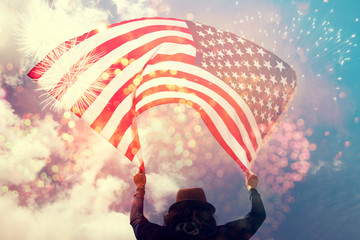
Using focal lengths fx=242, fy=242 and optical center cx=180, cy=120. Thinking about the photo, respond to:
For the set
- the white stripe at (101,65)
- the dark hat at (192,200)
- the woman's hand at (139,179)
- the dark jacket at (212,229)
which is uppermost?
the white stripe at (101,65)

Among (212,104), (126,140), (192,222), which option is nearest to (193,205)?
(192,222)

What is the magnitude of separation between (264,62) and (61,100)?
163 inches

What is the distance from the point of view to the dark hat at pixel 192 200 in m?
2.68

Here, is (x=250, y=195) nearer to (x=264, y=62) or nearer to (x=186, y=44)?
(x=264, y=62)

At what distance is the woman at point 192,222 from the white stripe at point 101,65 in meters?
2.36

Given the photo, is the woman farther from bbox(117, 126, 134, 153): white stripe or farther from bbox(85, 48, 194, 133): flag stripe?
bbox(85, 48, 194, 133): flag stripe

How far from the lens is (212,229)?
2.47 m

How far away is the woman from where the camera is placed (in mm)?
2411

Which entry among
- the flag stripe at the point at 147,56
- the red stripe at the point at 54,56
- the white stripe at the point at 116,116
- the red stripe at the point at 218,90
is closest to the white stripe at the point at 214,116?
the red stripe at the point at 218,90

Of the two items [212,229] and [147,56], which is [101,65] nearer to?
[147,56]

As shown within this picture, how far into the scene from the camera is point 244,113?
5227 millimetres

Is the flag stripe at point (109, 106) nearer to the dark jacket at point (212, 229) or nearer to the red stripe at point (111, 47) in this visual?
the red stripe at point (111, 47)

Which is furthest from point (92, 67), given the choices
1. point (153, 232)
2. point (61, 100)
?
point (153, 232)

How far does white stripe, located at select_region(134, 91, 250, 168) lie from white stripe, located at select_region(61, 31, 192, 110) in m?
1.06
